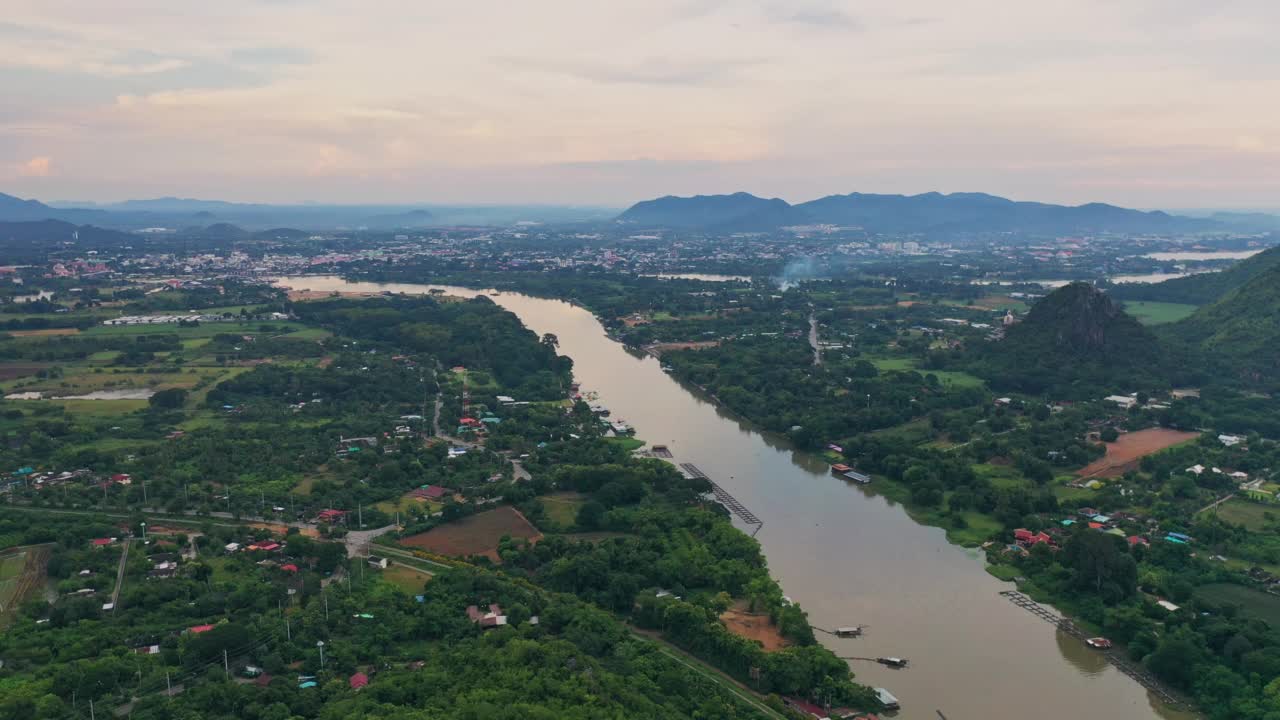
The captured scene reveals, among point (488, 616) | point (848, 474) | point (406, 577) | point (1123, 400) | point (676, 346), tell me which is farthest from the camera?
point (676, 346)

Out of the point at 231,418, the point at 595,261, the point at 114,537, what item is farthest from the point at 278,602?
the point at 595,261

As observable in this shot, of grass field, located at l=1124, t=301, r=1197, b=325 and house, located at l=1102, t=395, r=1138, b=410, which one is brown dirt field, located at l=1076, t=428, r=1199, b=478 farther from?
grass field, located at l=1124, t=301, r=1197, b=325

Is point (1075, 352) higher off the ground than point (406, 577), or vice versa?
point (1075, 352)

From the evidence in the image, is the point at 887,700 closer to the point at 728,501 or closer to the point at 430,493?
the point at 728,501

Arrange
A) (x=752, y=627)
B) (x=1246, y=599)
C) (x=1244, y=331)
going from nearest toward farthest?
(x=752, y=627) < (x=1246, y=599) < (x=1244, y=331)

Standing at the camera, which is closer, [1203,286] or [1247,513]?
[1247,513]

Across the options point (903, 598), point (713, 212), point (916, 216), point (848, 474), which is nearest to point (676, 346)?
point (848, 474)

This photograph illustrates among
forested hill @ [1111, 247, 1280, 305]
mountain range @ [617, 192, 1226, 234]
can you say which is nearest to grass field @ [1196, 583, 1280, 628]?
forested hill @ [1111, 247, 1280, 305]
